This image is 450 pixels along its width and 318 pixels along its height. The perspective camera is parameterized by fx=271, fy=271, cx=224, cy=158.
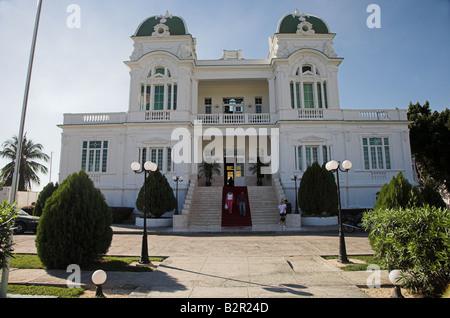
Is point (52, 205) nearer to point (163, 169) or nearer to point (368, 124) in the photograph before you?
point (163, 169)

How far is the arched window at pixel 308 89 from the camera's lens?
22.9 metres

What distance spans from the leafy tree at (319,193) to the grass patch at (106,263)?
456 inches

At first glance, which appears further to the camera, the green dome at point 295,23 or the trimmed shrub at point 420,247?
the green dome at point 295,23

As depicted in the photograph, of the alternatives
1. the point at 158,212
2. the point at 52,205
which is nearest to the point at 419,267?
Result: the point at 52,205

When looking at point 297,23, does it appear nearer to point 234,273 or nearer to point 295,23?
point 295,23

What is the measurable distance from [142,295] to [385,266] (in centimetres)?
542

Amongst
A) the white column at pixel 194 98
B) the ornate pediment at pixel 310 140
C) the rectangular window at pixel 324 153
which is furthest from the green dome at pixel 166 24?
the rectangular window at pixel 324 153

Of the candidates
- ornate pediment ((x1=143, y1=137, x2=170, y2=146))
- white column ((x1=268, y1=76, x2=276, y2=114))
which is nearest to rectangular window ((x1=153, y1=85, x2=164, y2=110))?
ornate pediment ((x1=143, y1=137, x2=170, y2=146))

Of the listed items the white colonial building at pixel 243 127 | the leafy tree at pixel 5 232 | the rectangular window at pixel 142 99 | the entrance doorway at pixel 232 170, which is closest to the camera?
the leafy tree at pixel 5 232

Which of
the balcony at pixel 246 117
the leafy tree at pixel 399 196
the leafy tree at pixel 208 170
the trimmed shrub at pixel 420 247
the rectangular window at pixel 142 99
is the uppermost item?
the rectangular window at pixel 142 99

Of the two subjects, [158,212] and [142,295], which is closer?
[142,295]

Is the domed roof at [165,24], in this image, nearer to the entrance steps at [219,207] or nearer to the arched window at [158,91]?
the arched window at [158,91]

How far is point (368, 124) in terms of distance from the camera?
72.9ft

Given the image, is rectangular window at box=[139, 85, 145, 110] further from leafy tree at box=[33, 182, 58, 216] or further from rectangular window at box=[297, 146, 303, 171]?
rectangular window at box=[297, 146, 303, 171]
